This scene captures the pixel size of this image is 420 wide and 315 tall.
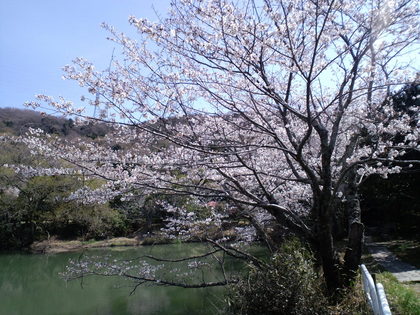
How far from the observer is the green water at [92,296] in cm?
856

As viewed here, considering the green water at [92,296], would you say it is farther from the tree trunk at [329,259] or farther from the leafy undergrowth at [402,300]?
the leafy undergrowth at [402,300]

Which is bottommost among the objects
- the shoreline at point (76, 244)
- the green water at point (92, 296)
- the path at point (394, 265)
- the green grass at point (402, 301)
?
the green water at point (92, 296)

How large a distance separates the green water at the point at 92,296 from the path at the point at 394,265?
2.84 m

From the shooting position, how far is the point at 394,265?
658 cm

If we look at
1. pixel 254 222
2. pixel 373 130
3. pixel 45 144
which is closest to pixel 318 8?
pixel 373 130

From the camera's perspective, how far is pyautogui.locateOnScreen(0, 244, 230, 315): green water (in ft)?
28.1

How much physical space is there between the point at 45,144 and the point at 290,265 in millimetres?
3556

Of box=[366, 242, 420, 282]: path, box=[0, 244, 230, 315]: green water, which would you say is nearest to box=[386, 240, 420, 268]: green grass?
box=[366, 242, 420, 282]: path

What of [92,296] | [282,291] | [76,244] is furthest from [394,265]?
[76,244]

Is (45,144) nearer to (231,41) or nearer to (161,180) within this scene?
(161,180)

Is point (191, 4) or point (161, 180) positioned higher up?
A: point (191, 4)

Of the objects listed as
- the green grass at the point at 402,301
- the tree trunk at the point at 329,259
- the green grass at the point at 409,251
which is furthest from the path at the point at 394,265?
the tree trunk at the point at 329,259

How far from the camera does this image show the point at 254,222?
520 centimetres

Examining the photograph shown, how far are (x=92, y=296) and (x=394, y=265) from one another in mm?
7896
